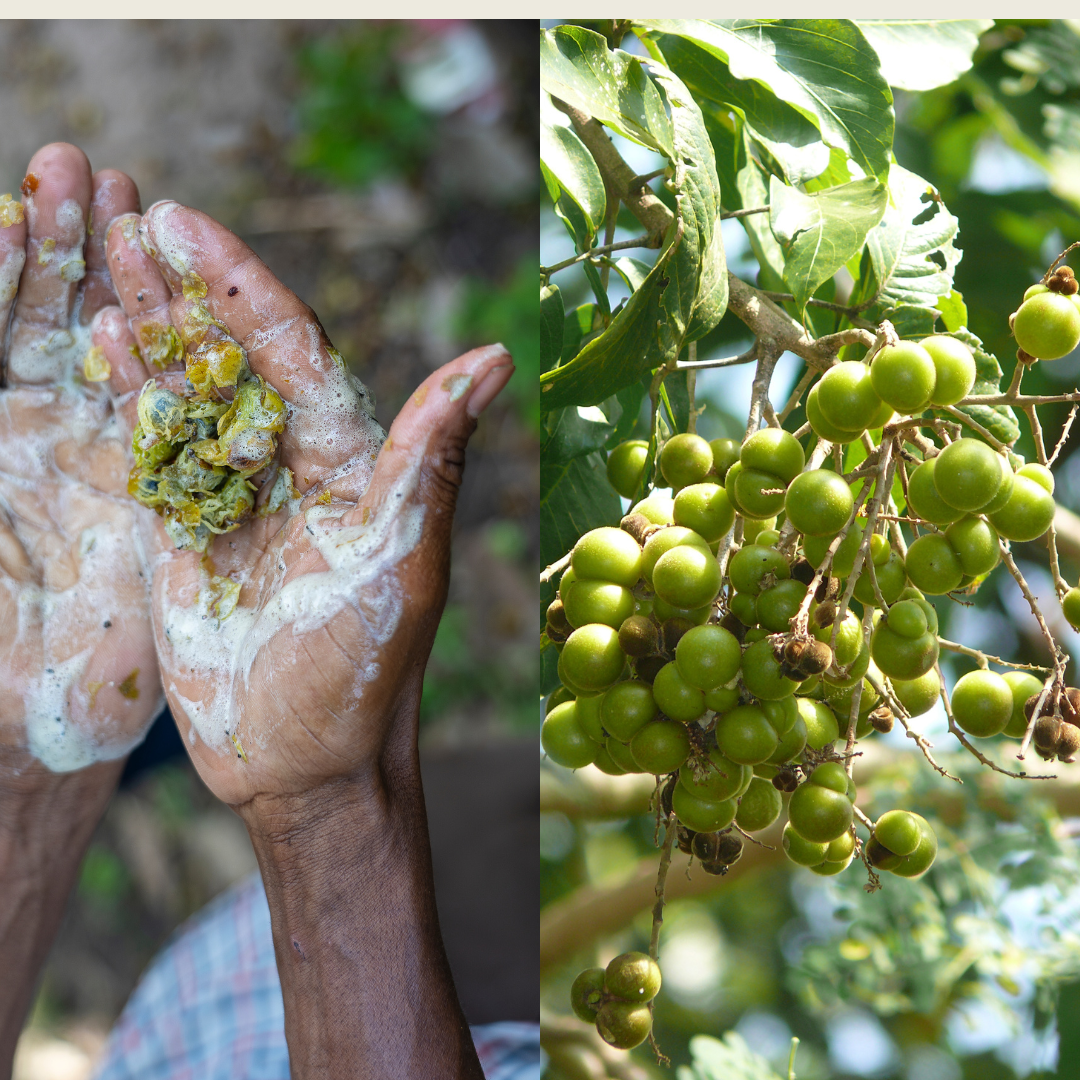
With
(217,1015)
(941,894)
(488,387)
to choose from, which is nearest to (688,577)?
(488,387)

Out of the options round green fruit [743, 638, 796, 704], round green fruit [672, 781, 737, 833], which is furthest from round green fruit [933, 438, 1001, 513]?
round green fruit [672, 781, 737, 833]

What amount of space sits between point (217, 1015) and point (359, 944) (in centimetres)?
77

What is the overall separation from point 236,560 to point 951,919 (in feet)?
2.31

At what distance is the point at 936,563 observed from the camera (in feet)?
1.78

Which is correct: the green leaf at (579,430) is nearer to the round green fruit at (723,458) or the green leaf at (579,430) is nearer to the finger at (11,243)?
the round green fruit at (723,458)

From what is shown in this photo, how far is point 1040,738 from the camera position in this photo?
23.7 inches

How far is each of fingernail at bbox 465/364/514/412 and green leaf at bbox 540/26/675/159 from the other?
0.61 feet

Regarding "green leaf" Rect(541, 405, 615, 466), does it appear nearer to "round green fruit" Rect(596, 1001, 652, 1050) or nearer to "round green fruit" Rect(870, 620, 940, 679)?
"round green fruit" Rect(870, 620, 940, 679)

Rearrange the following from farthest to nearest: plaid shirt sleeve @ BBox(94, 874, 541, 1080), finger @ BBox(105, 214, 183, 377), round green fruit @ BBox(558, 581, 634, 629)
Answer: plaid shirt sleeve @ BBox(94, 874, 541, 1080) → finger @ BBox(105, 214, 183, 377) → round green fruit @ BBox(558, 581, 634, 629)

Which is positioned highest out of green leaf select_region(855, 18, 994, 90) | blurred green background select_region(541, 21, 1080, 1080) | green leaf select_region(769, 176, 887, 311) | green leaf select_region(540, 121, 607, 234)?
green leaf select_region(855, 18, 994, 90)

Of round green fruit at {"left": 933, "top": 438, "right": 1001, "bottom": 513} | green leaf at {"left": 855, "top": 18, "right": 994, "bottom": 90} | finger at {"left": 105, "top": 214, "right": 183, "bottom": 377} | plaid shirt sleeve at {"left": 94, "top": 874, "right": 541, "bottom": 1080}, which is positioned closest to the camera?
round green fruit at {"left": 933, "top": 438, "right": 1001, "bottom": 513}

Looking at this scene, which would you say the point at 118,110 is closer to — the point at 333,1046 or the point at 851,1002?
the point at 333,1046

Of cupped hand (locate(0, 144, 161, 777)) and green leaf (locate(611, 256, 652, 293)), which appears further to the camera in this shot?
cupped hand (locate(0, 144, 161, 777))

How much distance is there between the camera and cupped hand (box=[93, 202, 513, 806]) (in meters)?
0.74
